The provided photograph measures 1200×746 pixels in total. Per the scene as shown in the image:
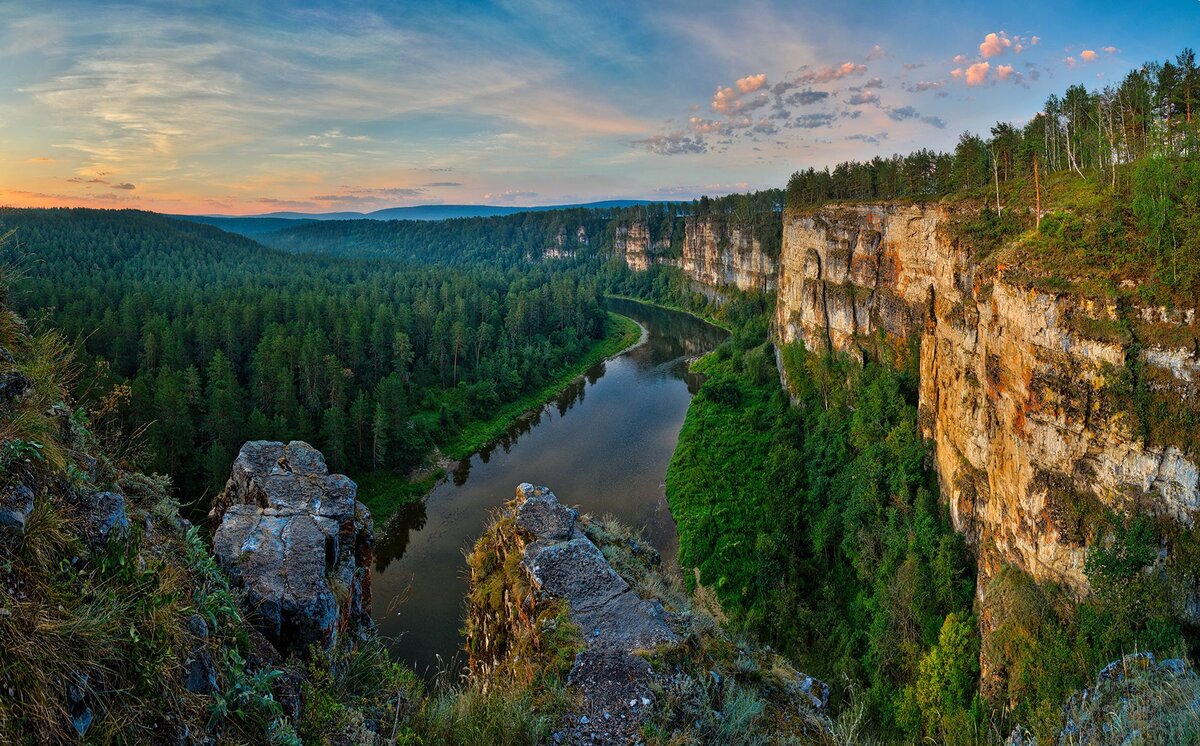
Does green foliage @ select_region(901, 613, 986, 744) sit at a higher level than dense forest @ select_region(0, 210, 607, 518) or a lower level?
lower

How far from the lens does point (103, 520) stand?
4750 mm

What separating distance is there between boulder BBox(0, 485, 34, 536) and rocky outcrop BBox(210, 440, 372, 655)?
249 cm

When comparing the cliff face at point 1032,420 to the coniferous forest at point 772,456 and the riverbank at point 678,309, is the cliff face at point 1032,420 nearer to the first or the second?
the coniferous forest at point 772,456

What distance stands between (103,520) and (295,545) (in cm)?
273

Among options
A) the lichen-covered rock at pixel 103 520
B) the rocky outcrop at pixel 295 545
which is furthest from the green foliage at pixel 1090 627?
the lichen-covered rock at pixel 103 520

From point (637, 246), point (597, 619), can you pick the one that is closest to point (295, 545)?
point (597, 619)

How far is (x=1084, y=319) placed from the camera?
15.8 metres

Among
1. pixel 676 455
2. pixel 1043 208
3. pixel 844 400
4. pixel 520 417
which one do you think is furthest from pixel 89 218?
pixel 1043 208

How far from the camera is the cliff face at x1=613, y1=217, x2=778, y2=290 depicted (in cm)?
8662

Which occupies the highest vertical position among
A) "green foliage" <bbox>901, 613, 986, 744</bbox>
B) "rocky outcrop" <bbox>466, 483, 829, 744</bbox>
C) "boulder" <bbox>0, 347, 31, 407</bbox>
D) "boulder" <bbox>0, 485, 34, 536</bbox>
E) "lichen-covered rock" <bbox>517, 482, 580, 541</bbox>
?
"boulder" <bbox>0, 347, 31, 407</bbox>

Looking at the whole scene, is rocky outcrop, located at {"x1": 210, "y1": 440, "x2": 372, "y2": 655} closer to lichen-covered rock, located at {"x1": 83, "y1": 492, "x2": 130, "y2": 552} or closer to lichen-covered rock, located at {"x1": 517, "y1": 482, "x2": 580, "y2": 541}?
lichen-covered rock, located at {"x1": 83, "y1": 492, "x2": 130, "y2": 552}

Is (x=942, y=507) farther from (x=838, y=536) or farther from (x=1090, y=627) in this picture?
(x=1090, y=627)

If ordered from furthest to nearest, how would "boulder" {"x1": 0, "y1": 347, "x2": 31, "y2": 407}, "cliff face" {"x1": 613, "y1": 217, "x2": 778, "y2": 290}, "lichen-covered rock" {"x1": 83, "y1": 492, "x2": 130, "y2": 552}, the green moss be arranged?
"cliff face" {"x1": 613, "y1": 217, "x2": 778, "y2": 290} < the green moss < "boulder" {"x1": 0, "y1": 347, "x2": 31, "y2": 407} < "lichen-covered rock" {"x1": 83, "y1": 492, "x2": 130, "y2": 552}

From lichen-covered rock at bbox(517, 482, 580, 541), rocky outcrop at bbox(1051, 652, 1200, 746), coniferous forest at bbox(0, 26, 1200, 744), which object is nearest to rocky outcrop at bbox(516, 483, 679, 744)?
lichen-covered rock at bbox(517, 482, 580, 541)
